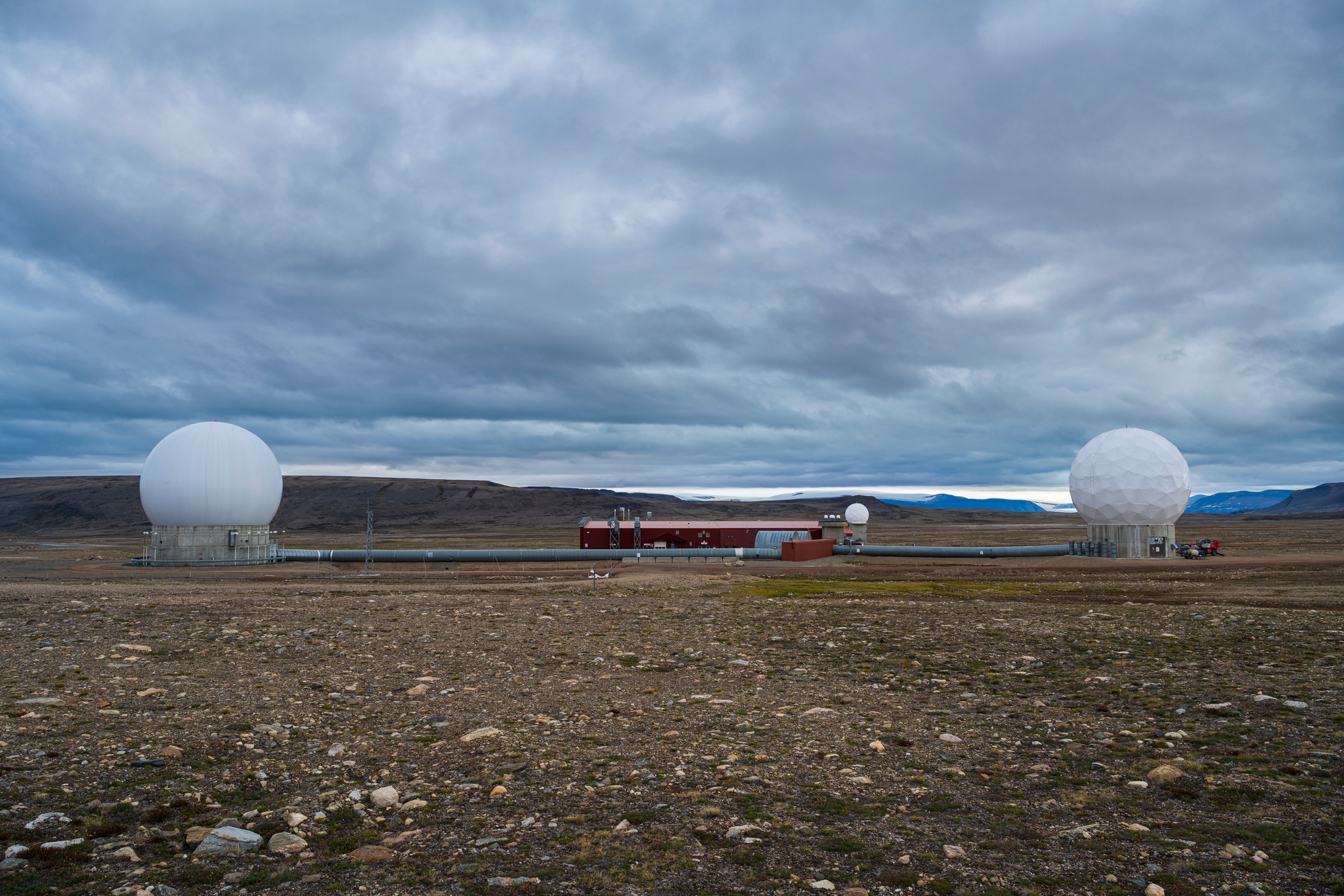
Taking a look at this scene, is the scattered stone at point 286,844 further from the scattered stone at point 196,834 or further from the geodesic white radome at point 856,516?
the geodesic white radome at point 856,516


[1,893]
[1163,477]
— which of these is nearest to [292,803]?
[1,893]

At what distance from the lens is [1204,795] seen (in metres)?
6.48

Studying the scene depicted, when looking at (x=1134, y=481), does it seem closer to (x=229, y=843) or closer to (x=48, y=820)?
(x=229, y=843)

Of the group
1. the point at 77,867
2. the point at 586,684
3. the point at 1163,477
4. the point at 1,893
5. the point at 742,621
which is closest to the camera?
the point at 1,893

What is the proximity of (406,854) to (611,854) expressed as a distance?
4.57ft

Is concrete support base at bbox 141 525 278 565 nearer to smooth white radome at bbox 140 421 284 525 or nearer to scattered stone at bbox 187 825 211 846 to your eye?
smooth white radome at bbox 140 421 284 525

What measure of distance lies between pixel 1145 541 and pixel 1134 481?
141 inches

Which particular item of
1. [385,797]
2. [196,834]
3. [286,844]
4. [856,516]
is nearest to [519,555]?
[856,516]

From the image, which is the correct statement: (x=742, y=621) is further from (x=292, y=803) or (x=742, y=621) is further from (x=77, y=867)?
(x=77, y=867)

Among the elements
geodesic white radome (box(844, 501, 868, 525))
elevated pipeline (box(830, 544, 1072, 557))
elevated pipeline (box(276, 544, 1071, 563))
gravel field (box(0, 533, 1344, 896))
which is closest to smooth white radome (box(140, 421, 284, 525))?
elevated pipeline (box(276, 544, 1071, 563))

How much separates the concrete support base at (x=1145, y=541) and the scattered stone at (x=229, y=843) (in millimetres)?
50457

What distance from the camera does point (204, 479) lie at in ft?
154

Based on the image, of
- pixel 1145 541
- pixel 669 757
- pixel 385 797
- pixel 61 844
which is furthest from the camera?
pixel 1145 541

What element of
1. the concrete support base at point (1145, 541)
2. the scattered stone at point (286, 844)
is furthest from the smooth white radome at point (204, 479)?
the concrete support base at point (1145, 541)
